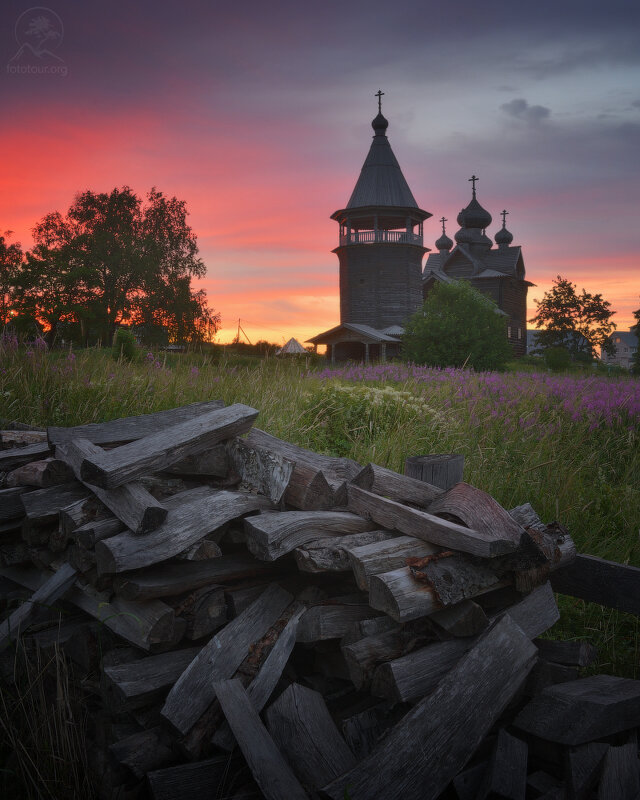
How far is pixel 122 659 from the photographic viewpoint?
260 centimetres

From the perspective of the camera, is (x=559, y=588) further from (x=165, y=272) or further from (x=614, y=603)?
(x=165, y=272)

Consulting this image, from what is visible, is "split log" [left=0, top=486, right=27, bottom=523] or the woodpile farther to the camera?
"split log" [left=0, top=486, right=27, bottom=523]

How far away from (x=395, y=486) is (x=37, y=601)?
188 cm

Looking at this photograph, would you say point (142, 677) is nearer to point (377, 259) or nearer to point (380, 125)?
point (377, 259)

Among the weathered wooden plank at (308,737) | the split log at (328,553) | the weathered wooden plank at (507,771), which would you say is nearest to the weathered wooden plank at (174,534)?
the split log at (328,553)

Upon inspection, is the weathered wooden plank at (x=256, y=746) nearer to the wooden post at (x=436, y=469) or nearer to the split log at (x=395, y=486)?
the split log at (x=395, y=486)

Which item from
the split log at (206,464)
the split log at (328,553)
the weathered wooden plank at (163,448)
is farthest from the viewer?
the split log at (206,464)

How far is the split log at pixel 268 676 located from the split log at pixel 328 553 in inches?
9.6

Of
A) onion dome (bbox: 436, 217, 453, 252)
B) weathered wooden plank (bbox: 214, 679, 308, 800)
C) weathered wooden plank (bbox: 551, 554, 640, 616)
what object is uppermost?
onion dome (bbox: 436, 217, 453, 252)

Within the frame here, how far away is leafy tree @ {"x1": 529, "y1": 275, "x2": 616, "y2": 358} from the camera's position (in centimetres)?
Result: 5450

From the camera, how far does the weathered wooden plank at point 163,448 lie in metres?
2.58

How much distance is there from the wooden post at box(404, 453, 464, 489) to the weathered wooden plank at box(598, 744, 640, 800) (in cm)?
146

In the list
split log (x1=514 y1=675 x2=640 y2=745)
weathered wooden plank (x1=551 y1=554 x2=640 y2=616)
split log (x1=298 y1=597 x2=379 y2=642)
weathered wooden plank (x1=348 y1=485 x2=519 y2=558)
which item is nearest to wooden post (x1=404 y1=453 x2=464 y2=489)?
weathered wooden plank (x1=348 y1=485 x2=519 y2=558)

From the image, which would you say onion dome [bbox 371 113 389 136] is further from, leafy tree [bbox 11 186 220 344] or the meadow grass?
the meadow grass
